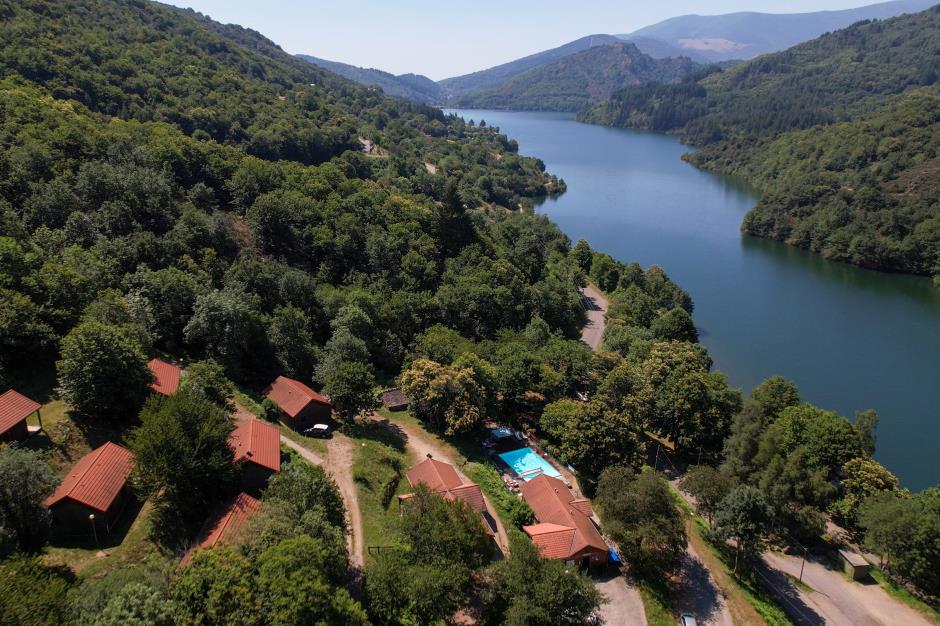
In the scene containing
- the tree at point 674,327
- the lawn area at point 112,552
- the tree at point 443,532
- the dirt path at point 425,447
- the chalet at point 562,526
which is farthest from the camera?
the tree at point 674,327

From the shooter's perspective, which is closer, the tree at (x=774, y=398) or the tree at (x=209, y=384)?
the tree at (x=209, y=384)

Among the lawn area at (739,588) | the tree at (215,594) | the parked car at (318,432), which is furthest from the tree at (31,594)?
the lawn area at (739,588)

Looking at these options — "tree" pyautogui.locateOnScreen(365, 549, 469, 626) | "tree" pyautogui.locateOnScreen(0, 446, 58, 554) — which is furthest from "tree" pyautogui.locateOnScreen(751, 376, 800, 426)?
"tree" pyautogui.locateOnScreen(0, 446, 58, 554)

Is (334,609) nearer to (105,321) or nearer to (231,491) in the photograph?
(231,491)

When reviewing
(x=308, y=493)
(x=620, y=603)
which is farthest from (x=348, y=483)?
(x=620, y=603)

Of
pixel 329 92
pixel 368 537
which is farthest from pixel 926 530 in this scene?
pixel 329 92

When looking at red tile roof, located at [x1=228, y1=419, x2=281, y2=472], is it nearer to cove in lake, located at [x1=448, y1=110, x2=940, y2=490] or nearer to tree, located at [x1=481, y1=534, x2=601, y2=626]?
tree, located at [x1=481, y1=534, x2=601, y2=626]

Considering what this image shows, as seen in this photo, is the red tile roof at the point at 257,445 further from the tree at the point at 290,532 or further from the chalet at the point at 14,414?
the chalet at the point at 14,414

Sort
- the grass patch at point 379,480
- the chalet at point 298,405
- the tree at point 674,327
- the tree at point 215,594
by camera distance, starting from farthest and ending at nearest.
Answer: the tree at point 674,327
the chalet at point 298,405
the grass patch at point 379,480
the tree at point 215,594
